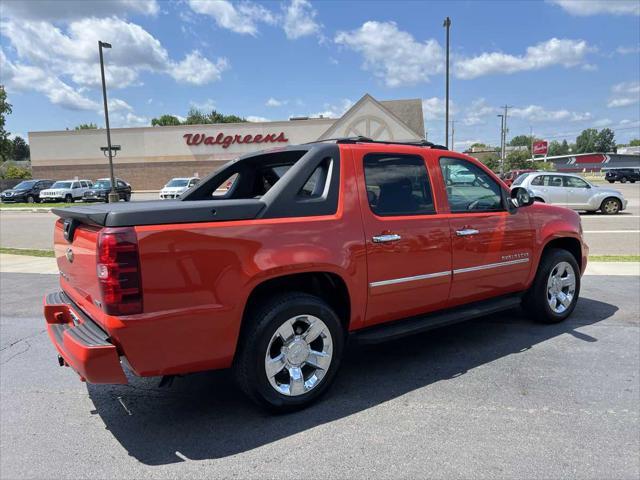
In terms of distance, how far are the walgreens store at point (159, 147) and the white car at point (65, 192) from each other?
1319 centimetres

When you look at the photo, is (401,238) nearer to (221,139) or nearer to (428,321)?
(428,321)

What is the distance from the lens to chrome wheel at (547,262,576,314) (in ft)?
16.5

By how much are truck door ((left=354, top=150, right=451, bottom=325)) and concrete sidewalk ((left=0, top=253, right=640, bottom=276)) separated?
16.6 ft

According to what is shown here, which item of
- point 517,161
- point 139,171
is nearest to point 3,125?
point 139,171

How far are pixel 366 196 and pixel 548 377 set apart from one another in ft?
6.97

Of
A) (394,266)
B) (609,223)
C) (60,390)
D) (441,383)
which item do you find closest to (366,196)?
(394,266)

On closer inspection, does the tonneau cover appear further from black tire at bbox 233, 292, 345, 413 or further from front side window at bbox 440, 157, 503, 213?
front side window at bbox 440, 157, 503, 213

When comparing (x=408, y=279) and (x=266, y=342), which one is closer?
(x=266, y=342)

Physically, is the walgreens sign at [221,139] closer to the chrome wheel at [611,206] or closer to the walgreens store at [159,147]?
the walgreens store at [159,147]

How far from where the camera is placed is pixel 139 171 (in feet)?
158

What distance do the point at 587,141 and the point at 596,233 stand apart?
20381 cm

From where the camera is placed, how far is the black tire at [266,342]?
3047 millimetres

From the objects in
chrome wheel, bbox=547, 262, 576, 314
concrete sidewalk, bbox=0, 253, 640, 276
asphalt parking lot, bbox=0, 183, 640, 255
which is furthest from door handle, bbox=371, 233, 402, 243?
asphalt parking lot, bbox=0, 183, 640, 255

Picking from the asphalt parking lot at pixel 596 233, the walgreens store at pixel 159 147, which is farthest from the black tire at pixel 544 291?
the walgreens store at pixel 159 147
